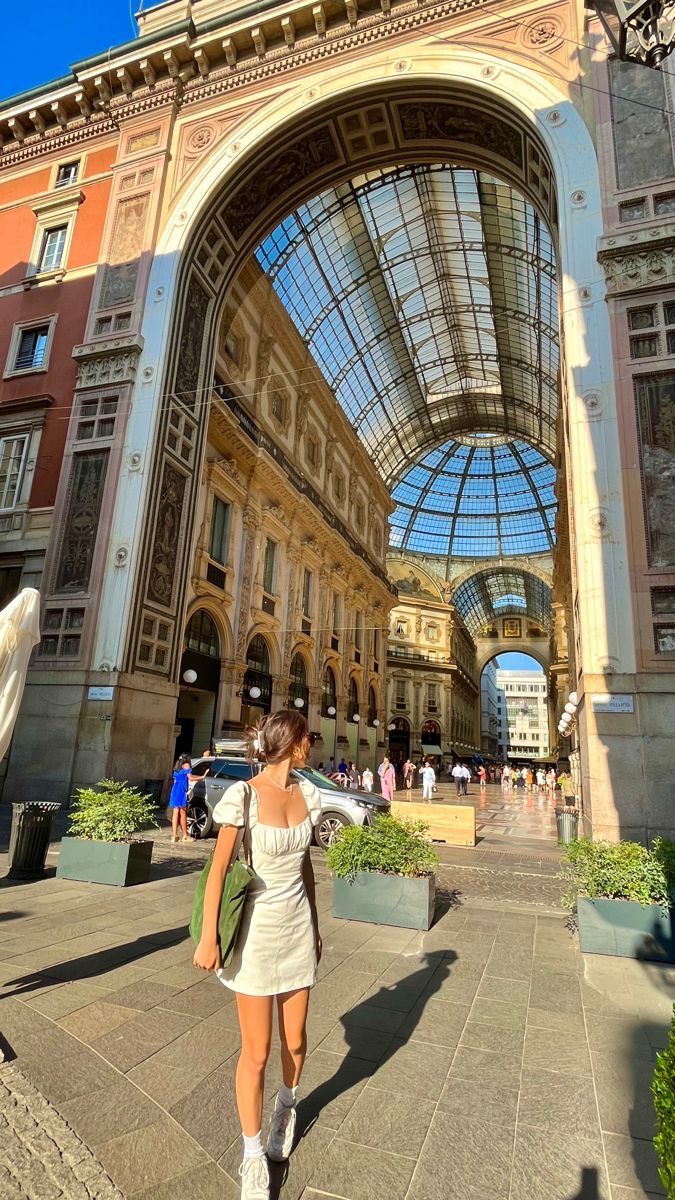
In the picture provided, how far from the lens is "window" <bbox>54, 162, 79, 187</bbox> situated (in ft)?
63.2

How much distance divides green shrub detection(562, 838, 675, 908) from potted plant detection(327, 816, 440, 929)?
145 cm

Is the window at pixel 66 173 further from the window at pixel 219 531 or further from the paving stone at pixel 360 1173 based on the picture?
A: the paving stone at pixel 360 1173

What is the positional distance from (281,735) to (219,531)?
19591 mm

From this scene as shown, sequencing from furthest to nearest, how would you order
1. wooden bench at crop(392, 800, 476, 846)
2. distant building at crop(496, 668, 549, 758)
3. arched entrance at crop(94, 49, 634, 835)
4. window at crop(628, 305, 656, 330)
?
distant building at crop(496, 668, 549, 758) < wooden bench at crop(392, 800, 476, 846) < window at crop(628, 305, 656, 330) < arched entrance at crop(94, 49, 634, 835)

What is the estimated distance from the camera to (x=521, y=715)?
135 meters

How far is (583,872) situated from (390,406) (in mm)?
39564

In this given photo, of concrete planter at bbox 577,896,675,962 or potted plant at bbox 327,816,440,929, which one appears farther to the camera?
potted plant at bbox 327,816,440,929

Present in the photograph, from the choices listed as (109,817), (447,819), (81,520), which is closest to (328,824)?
(447,819)

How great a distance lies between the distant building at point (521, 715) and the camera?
130875 mm

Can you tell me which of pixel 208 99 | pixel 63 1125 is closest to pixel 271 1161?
pixel 63 1125

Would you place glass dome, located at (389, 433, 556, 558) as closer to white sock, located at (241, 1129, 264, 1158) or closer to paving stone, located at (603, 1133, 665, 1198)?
paving stone, located at (603, 1133, 665, 1198)

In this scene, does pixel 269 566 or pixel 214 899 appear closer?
pixel 214 899

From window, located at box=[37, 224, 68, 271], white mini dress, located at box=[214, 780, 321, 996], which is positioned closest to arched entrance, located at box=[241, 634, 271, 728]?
window, located at box=[37, 224, 68, 271]

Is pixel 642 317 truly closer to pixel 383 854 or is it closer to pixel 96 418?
pixel 383 854
